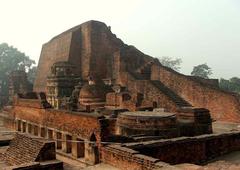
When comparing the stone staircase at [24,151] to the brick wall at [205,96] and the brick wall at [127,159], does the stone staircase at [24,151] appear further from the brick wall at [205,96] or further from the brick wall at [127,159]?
the brick wall at [205,96]

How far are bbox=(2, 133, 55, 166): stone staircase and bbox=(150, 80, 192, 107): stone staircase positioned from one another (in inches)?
417

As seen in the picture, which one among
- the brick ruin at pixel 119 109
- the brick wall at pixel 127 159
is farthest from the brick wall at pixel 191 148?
the brick wall at pixel 127 159

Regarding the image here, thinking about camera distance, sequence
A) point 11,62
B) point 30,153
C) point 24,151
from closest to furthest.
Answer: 1. point 30,153
2. point 24,151
3. point 11,62

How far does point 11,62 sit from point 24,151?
4300 cm

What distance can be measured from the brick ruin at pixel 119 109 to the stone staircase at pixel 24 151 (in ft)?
6.08

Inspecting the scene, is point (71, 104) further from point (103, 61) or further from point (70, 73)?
point (103, 61)

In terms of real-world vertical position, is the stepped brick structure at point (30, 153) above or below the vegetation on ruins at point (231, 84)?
below

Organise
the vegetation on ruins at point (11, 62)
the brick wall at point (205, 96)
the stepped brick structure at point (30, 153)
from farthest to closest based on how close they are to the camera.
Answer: the vegetation on ruins at point (11, 62), the brick wall at point (205, 96), the stepped brick structure at point (30, 153)

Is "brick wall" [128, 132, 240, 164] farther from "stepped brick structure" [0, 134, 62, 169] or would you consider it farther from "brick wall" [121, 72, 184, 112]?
"brick wall" [121, 72, 184, 112]

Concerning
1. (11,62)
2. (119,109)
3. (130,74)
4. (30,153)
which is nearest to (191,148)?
(30,153)

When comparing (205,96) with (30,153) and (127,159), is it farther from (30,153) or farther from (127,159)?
(30,153)

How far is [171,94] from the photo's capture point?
19688 millimetres

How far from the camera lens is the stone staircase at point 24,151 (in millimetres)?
7891

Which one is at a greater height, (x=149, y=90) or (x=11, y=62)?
(x=11, y=62)
